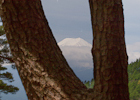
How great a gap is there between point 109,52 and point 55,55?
1.64ft

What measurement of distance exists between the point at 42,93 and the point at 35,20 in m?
0.68

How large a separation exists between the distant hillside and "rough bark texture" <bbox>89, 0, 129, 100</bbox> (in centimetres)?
548

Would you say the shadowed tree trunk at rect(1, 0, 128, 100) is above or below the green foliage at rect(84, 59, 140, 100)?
below

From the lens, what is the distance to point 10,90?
6633mm

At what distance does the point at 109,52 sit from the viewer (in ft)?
4.87

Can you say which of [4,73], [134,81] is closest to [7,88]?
[4,73]

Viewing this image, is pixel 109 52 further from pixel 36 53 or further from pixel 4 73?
pixel 4 73

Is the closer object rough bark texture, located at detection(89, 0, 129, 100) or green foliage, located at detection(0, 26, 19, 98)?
rough bark texture, located at detection(89, 0, 129, 100)

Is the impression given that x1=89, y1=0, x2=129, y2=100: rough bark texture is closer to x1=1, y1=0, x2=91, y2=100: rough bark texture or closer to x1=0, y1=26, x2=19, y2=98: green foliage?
x1=1, y1=0, x2=91, y2=100: rough bark texture

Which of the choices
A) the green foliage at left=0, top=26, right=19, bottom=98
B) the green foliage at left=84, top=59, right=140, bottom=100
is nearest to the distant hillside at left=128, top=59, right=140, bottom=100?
the green foliage at left=84, top=59, right=140, bottom=100

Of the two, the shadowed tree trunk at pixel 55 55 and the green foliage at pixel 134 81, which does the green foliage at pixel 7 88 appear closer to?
the green foliage at pixel 134 81

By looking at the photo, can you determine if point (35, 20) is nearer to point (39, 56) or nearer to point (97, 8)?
point (39, 56)

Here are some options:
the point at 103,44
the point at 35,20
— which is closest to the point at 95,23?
the point at 103,44

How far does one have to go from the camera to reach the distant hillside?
6.49 meters
